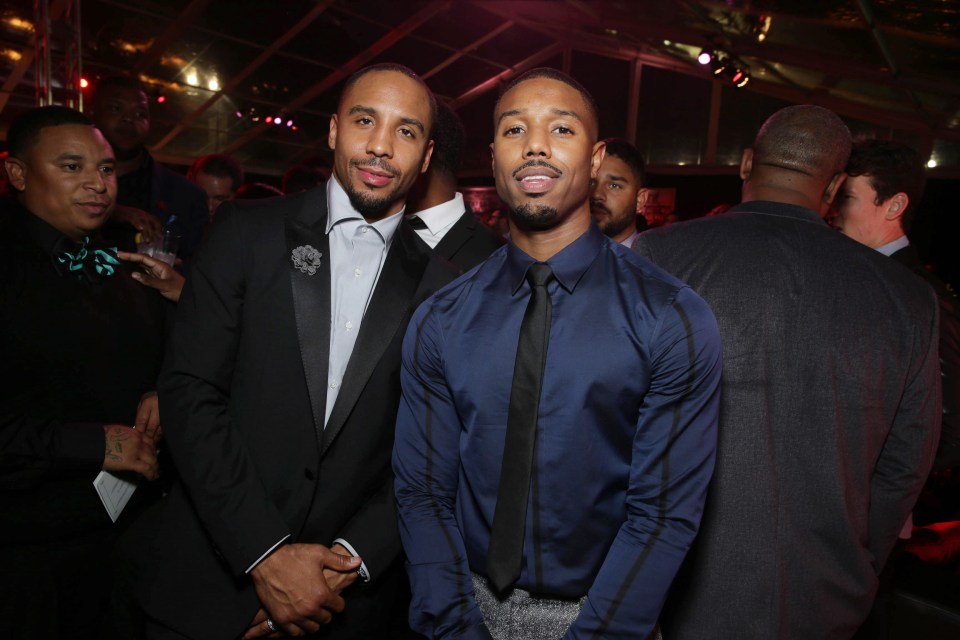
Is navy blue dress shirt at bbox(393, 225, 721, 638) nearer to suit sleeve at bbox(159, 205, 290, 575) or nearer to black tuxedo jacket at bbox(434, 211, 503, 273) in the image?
suit sleeve at bbox(159, 205, 290, 575)

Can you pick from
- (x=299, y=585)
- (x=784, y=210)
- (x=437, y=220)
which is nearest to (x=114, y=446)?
(x=299, y=585)

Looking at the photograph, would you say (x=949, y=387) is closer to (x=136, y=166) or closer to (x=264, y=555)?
(x=264, y=555)

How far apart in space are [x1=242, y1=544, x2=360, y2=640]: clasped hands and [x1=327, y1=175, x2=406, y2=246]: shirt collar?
88 centimetres

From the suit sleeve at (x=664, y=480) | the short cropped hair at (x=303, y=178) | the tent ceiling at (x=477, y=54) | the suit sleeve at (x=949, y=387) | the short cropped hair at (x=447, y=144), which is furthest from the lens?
the tent ceiling at (x=477, y=54)

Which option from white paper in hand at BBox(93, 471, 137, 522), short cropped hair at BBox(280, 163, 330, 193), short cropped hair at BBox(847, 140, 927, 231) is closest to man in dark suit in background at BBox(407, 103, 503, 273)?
short cropped hair at BBox(280, 163, 330, 193)

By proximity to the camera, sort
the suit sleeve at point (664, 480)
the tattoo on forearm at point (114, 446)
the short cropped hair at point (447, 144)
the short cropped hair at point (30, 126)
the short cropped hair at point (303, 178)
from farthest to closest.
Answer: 1. the short cropped hair at point (303, 178)
2. the short cropped hair at point (447, 144)
3. the short cropped hair at point (30, 126)
4. the tattoo on forearm at point (114, 446)
5. the suit sleeve at point (664, 480)

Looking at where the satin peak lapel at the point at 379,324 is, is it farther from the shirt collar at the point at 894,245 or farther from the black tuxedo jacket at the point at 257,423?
the shirt collar at the point at 894,245

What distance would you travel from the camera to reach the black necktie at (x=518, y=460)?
54.7 inches

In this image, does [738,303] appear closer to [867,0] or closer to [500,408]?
[500,408]

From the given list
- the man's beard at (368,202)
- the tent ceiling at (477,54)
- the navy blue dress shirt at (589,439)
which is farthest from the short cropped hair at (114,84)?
the tent ceiling at (477,54)

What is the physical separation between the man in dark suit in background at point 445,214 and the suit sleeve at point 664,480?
4.20 feet

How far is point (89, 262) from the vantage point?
2.10 m

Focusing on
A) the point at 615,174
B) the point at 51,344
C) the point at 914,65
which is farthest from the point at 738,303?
the point at 914,65

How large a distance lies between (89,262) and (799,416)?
7.49ft
